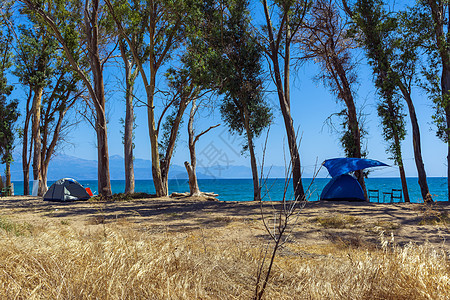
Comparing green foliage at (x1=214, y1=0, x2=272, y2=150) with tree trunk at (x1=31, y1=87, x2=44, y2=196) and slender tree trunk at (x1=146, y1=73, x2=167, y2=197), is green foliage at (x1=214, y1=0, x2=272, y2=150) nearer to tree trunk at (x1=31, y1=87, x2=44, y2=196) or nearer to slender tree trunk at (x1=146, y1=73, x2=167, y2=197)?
slender tree trunk at (x1=146, y1=73, x2=167, y2=197)

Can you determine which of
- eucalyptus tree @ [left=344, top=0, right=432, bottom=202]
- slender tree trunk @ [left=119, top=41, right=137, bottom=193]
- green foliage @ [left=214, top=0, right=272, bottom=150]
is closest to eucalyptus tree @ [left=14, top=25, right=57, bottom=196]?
slender tree trunk @ [left=119, top=41, right=137, bottom=193]

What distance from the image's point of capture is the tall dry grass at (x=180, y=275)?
249cm

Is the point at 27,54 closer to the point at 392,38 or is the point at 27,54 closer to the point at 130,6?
the point at 130,6

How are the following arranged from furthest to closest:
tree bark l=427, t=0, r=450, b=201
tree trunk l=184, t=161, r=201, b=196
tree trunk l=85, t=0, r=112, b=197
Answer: tree trunk l=184, t=161, r=201, b=196 → tree trunk l=85, t=0, r=112, b=197 → tree bark l=427, t=0, r=450, b=201

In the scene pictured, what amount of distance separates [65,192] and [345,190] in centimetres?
1089

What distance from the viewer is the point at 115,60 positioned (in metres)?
20.1

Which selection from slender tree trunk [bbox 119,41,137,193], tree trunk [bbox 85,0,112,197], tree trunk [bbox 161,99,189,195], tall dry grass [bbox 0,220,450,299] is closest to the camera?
tall dry grass [bbox 0,220,450,299]

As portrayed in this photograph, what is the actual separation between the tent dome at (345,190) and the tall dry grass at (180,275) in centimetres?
938

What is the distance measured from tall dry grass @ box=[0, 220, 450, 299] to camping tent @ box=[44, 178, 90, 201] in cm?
1162

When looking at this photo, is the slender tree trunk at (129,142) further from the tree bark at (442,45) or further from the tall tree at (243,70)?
the tree bark at (442,45)

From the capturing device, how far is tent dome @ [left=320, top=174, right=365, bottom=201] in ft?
40.3

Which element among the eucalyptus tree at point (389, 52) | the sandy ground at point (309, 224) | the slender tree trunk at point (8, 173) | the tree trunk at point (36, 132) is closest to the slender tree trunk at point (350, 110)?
the eucalyptus tree at point (389, 52)

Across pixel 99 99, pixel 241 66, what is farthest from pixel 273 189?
pixel 99 99

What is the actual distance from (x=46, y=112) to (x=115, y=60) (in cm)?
604
